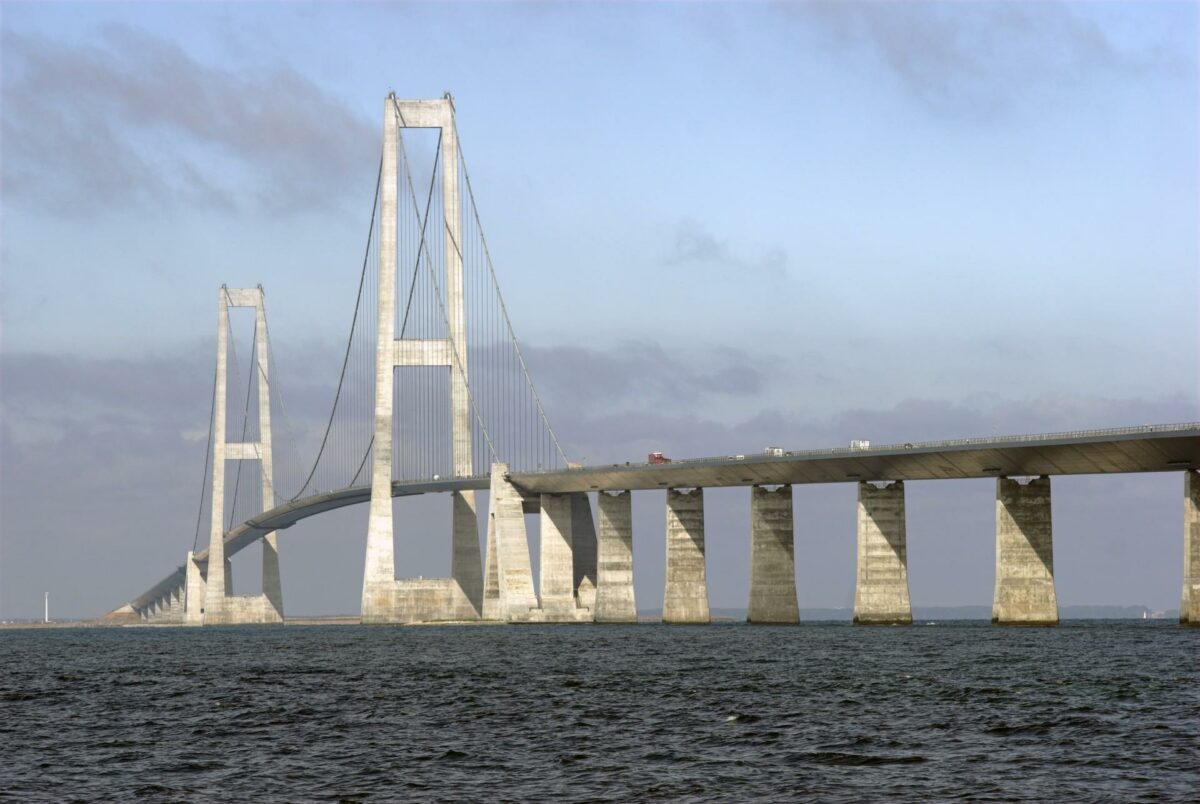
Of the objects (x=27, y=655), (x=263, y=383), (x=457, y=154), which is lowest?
(x=27, y=655)

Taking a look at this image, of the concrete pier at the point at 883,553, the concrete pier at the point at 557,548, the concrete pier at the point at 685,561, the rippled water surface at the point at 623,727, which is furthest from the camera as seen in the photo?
the concrete pier at the point at 557,548

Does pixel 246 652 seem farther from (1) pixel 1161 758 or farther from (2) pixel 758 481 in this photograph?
(1) pixel 1161 758

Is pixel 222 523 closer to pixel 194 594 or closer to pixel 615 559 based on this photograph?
pixel 194 594

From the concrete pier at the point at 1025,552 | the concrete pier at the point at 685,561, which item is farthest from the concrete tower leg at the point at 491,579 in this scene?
the concrete pier at the point at 1025,552

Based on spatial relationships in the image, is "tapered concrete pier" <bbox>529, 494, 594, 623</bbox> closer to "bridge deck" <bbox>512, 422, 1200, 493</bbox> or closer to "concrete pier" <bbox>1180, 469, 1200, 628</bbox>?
"bridge deck" <bbox>512, 422, 1200, 493</bbox>

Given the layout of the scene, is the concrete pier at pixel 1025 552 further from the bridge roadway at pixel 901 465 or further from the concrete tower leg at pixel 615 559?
the concrete tower leg at pixel 615 559

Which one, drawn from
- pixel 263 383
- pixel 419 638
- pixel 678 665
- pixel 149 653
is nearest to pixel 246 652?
pixel 149 653
